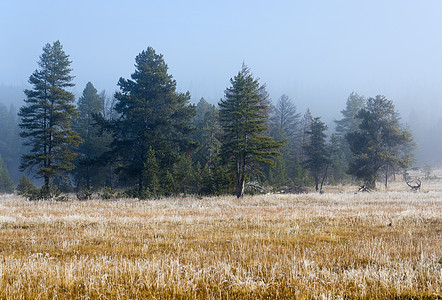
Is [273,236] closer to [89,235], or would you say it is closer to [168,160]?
[89,235]

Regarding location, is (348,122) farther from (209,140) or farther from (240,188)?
A: (240,188)

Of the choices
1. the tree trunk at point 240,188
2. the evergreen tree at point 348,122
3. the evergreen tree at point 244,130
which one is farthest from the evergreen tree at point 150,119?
the evergreen tree at point 348,122

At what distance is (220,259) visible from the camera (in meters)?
6.37

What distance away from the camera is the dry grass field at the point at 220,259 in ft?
14.3

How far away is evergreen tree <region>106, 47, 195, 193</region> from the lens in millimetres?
29391

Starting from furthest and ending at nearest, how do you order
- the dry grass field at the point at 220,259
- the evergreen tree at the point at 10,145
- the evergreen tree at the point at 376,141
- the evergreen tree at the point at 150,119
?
the evergreen tree at the point at 10,145, the evergreen tree at the point at 376,141, the evergreen tree at the point at 150,119, the dry grass field at the point at 220,259

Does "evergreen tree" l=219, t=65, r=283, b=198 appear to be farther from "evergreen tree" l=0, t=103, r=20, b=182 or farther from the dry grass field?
"evergreen tree" l=0, t=103, r=20, b=182

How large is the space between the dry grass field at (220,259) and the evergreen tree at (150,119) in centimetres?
1663

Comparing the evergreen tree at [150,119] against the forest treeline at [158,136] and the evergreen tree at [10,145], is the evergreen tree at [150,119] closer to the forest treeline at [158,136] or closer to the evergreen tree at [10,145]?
the forest treeline at [158,136]

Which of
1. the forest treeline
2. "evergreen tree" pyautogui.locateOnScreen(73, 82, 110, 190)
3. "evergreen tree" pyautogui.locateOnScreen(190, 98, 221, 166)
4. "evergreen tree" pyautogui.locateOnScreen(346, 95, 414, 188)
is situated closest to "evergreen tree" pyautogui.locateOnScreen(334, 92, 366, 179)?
"evergreen tree" pyautogui.locateOnScreen(346, 95, 414, 188)

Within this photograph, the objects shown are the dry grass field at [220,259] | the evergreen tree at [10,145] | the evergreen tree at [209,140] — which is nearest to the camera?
the dry grass field at [220,259]

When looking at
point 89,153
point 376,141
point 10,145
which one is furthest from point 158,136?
point 10,145

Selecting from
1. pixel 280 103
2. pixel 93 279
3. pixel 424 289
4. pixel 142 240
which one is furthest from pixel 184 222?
pixel 280 103

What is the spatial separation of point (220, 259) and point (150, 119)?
2623cm
